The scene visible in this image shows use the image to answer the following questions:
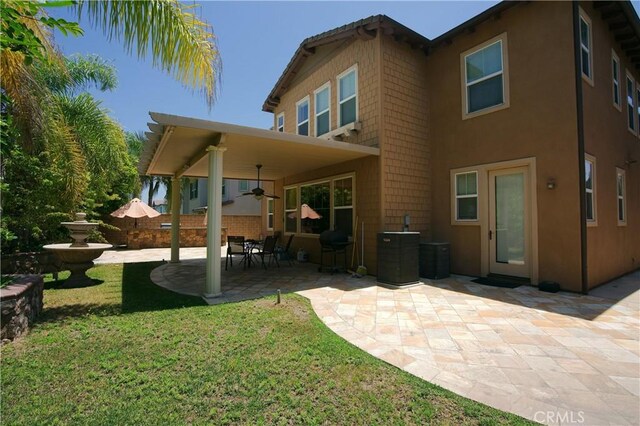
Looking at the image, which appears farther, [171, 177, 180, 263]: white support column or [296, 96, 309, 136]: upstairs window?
[296, 96, 309, 136]: upstairs window

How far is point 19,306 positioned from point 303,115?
9617 millimetres

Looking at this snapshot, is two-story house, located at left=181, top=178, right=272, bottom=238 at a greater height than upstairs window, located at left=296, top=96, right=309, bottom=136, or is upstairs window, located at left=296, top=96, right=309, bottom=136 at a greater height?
upstairs window, located at left=296, top=96, right=309, bottom=136

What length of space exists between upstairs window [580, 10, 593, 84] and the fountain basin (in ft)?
37.7

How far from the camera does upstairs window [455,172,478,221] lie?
767 cm

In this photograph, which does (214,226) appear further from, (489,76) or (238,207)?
(238,207)

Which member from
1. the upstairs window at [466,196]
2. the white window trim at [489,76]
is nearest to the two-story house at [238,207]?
the upstairs window at [466,196]

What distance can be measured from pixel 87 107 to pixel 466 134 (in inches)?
435

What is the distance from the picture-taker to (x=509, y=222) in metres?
7.06

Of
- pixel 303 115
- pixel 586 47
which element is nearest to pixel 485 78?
pixel 586 47

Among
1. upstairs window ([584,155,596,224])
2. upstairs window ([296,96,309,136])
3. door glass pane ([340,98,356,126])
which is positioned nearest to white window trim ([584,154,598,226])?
upstairs window ([584,155,596,224])

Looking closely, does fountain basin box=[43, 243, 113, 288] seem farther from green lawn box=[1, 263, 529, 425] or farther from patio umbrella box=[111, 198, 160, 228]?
patio umbrella box=[111, 198, 160, 228]

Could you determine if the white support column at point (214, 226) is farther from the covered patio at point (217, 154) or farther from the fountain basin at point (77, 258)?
the fountain basin at point (77, 258)

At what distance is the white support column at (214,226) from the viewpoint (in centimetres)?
582

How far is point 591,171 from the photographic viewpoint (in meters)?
6.80
